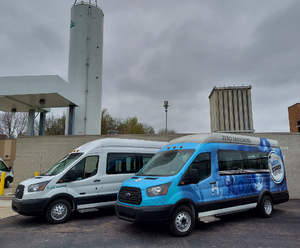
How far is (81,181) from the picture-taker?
25.6ft

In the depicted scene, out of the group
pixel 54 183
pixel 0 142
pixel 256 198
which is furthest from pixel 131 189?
pixel 0 142

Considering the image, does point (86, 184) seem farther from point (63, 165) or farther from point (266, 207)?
point (266, 207)

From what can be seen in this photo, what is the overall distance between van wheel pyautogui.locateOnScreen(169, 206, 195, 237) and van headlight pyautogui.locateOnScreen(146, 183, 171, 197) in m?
0.56

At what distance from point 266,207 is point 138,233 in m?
4.49

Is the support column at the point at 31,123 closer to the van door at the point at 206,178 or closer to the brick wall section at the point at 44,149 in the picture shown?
the brick wall section at the point at 44,149

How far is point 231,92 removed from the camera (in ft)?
54.7

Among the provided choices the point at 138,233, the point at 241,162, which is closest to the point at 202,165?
the point at 241,162

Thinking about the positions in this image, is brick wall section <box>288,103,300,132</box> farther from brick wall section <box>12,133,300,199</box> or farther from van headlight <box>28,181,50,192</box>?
van headlight <box>28,181,50,192</box>

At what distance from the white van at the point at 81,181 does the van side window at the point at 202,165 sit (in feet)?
10.7

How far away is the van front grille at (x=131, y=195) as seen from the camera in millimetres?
5773

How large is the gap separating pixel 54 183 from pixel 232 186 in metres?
5.21

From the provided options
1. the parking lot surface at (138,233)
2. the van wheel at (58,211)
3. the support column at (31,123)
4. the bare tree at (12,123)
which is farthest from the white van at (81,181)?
the bare tree at (12,123)

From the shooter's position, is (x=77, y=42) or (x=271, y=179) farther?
(x=77, y=42)

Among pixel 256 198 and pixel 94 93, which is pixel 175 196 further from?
pixel 94 93
